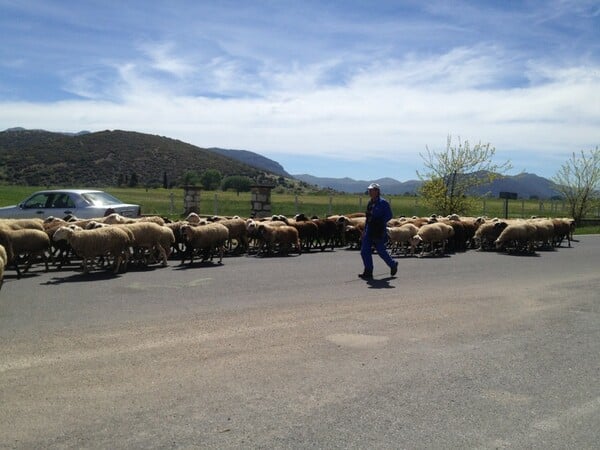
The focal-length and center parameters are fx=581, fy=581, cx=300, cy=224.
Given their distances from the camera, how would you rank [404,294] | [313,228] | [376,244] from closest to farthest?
[404,294] → [376,244] → [313,228]

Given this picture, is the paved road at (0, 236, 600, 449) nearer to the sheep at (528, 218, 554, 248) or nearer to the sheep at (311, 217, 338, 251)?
the sheep at (311, 217, 338, 251)

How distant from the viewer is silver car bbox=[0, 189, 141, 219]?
1766cm

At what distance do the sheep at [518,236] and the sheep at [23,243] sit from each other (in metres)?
13.7

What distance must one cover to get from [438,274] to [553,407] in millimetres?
8313

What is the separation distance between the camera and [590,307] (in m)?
9.84

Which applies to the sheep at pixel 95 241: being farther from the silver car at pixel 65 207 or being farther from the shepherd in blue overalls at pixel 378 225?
the shepherd in blue overalls at pixel 378 225

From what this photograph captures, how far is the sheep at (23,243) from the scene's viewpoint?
39.5 feet

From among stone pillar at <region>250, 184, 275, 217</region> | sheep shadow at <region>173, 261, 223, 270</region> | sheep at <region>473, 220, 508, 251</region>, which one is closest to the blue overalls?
sheep shadow at <region>173, 261, 223, 270</region>

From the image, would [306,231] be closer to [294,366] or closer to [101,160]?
[294,366]

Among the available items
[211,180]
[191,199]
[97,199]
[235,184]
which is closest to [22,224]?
[97,199]

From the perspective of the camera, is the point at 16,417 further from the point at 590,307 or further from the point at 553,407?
the point at 590,307

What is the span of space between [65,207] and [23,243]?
18.8 ft

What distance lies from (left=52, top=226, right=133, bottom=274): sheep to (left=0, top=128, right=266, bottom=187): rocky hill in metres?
70.5

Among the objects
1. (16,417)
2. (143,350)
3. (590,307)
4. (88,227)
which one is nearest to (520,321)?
(590,307)
